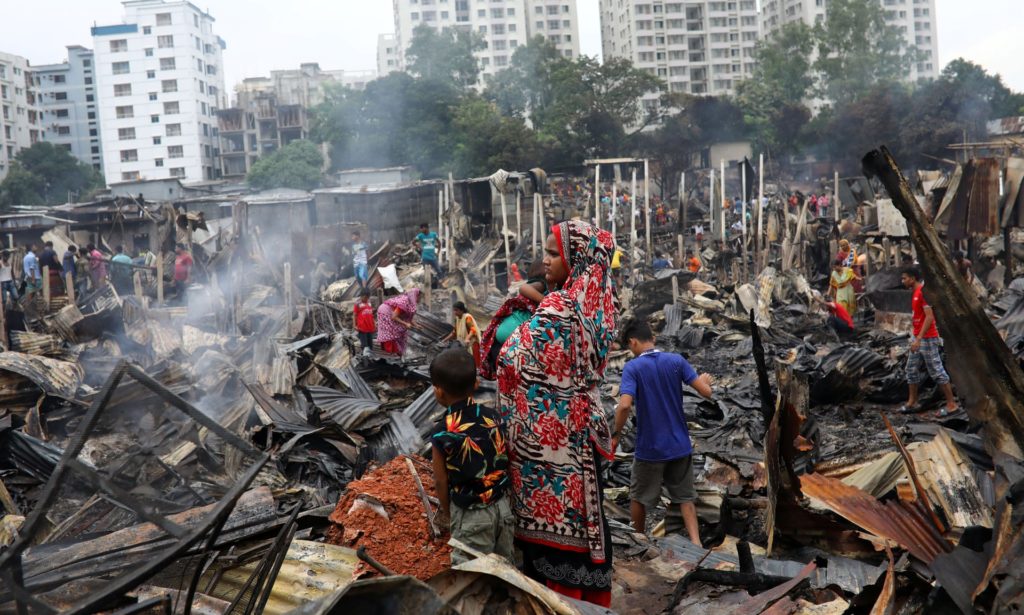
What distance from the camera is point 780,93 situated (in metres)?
48.9

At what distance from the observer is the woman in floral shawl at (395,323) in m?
9.75

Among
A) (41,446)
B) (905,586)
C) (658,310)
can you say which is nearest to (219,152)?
(658,310)

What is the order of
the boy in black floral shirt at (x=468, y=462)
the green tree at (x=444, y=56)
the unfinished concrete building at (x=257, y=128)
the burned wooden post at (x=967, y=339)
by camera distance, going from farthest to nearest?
the unfinished concrete building at (x=257, y=128) → the green tree at (x=444, y=56) → the boy in black floral shirt at (x=468, y=462) → the burned wooden post at (x=967, y=339)

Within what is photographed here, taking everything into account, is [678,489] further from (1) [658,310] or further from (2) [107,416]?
(1) [658,310]

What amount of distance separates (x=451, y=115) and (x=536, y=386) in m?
38.9

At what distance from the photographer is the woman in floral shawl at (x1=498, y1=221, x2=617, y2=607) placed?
2975 millimetres

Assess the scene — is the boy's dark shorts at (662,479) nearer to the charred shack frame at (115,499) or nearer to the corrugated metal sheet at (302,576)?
the corrugated metal sheet at (302,576)

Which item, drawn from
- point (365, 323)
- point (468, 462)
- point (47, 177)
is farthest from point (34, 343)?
point (47, 177)

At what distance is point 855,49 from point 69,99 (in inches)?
2514

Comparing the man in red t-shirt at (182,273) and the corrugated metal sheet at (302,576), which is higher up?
the man in red t-shirt at (182,273)

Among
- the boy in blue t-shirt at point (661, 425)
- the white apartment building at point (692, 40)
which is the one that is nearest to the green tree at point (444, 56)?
the white apartment building at point (692, 40)

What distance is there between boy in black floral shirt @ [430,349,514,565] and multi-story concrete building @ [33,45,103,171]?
79.8 metres

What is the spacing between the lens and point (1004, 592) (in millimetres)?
2248

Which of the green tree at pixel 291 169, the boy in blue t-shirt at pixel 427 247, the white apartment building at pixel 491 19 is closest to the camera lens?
the boy in blue t-shirt at pixel 427 247
